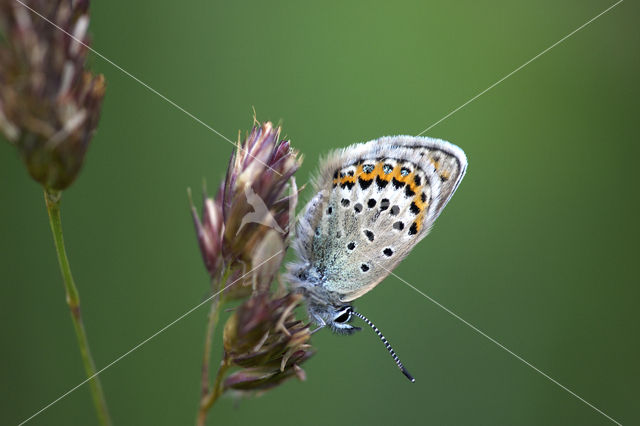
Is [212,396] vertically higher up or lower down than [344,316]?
higher up

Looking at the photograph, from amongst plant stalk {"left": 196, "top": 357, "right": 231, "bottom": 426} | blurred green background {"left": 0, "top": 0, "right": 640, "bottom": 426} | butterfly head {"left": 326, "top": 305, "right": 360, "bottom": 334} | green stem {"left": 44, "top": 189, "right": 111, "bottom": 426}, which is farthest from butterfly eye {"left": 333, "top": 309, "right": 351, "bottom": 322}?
blurred green background {"left": 0, "top": 0, "right": 640, "bottom": 426}

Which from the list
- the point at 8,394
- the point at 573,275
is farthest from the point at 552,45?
the point at 8,394

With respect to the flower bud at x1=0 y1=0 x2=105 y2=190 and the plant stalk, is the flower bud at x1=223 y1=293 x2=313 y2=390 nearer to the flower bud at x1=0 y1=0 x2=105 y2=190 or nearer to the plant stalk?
the plant stalk

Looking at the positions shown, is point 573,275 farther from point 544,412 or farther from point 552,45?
point 552,45

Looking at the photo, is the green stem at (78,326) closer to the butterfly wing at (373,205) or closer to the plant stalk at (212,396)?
the plant stalk at (212,396)

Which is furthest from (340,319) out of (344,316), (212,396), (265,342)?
(212,396)

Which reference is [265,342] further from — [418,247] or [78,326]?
[418,247]
